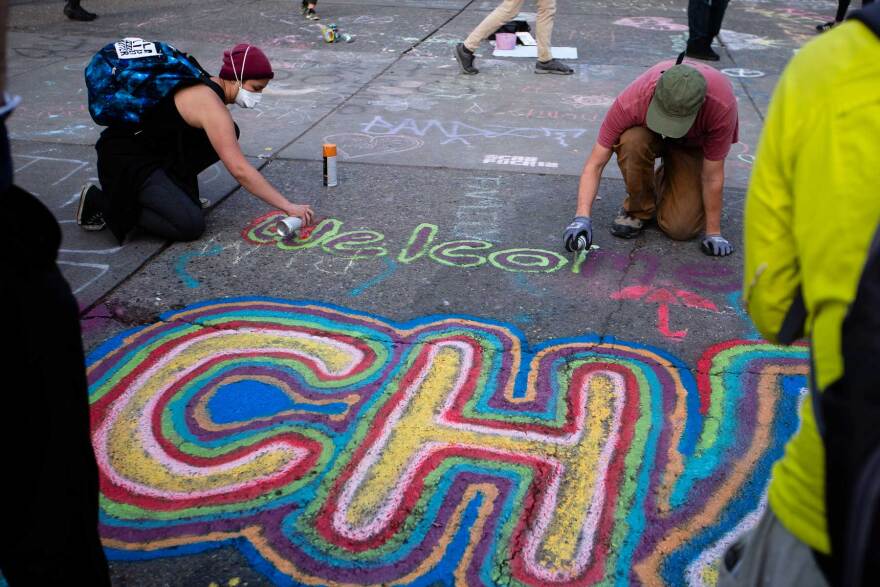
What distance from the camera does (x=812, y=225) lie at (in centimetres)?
112

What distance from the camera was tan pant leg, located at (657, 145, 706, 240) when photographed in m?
4.11

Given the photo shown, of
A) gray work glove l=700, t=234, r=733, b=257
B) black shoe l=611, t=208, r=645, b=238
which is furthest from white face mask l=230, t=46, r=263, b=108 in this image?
gray work glove l=700, t=234, r=733, b=257

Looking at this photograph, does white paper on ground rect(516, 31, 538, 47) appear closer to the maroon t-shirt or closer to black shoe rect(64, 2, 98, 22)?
the maroon t-shirt

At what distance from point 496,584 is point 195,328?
1.77 m

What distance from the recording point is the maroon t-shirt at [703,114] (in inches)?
145

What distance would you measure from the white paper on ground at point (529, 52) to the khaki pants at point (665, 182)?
4.36m

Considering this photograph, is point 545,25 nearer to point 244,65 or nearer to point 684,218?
point 684,218

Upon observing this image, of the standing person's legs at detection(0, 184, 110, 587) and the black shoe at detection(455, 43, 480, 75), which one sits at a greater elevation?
the standing person's legs at detection(0, 184, 110, 587)

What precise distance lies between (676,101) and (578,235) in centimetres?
72

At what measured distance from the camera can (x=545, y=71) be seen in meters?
7.64

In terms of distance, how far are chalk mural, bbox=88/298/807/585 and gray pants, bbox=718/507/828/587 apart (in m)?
0.93

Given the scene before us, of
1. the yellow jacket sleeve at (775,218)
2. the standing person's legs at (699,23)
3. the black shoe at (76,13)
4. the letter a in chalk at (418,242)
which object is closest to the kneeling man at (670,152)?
the letter a in chalk at (418,242)

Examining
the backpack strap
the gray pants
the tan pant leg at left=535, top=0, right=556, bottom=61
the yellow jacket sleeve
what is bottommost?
the tan pant leg at left=535, top=0, right=556, bottom=61

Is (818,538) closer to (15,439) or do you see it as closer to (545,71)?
(15,439)
